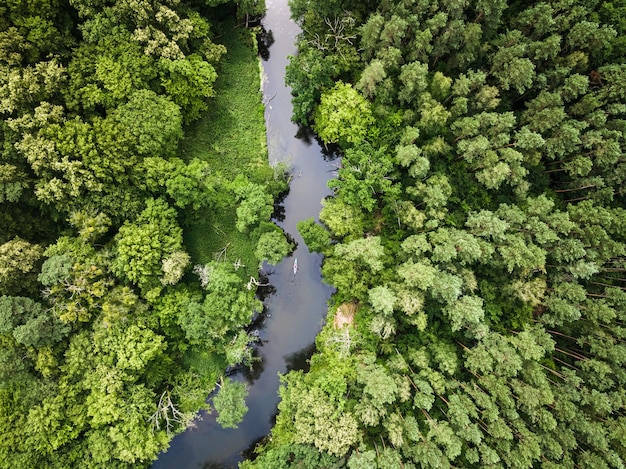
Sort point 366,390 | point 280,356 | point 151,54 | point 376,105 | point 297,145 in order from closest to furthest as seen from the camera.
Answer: point 366,390 → point 151,54 → point 376,105 → point 280,356 → point 297,145

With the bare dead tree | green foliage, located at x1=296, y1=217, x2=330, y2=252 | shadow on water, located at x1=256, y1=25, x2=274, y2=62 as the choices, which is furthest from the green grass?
the bare dead tree

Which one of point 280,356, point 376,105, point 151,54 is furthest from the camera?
point 280,356

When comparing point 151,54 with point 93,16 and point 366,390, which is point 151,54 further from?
point 366,390

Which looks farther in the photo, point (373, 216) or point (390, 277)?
point (373, 216)

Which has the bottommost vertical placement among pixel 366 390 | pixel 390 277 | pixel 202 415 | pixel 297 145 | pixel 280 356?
pixel 202 415

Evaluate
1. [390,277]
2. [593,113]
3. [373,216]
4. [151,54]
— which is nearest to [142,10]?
[151,54]

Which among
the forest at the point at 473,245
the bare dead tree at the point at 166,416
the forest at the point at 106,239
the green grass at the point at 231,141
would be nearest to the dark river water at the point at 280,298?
the green grass at the point at 231,141

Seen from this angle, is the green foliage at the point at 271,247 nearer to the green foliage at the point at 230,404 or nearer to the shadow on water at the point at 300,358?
the shadow on water at the point at 300,358
